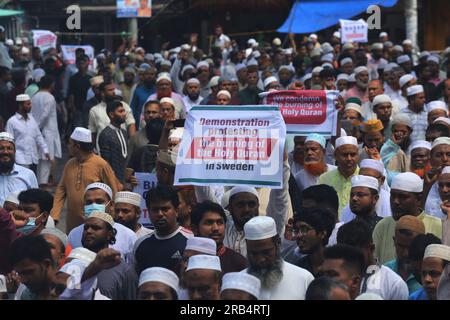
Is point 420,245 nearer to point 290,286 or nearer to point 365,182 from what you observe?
point 290,286

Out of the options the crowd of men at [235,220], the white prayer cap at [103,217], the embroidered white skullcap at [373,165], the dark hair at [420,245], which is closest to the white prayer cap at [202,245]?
the crowd of men at [235,220]

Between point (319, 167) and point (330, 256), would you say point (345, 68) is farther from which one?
point (330, 256)

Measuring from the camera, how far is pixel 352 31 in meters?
21.2

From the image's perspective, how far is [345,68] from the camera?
16812 mm

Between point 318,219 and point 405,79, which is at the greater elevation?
point 405,79

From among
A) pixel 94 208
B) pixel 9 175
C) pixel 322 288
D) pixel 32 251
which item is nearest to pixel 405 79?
pixel 9 175

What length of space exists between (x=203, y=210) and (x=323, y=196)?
96 centimetres

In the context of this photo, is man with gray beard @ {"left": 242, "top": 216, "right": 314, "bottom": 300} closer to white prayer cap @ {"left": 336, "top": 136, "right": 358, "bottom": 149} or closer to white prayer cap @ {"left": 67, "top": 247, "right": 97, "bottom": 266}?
white prayer cap @ {"left": 67, "top": 247, "right": 97, "bottom": 266}

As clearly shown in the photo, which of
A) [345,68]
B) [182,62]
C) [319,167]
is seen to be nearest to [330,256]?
[319,167]

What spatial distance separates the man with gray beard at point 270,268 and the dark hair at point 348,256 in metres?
0.24

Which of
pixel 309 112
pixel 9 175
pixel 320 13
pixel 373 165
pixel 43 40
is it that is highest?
pixel 320 13

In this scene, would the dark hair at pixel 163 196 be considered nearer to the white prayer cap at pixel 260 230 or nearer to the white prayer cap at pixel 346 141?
the white prayer cap at pixel 260 230

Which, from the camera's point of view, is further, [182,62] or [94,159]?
[182,62]
